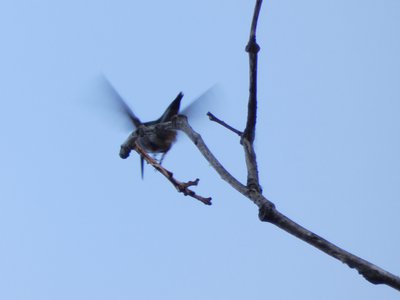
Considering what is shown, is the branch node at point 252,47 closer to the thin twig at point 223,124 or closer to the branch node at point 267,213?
the thin twig at point 223,124

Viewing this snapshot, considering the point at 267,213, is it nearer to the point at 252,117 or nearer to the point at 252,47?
the point at 252,117

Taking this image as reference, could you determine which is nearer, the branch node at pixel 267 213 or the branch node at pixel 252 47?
the branch node at pixel 267 213

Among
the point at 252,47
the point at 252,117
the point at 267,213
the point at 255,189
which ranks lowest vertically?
the point at 267,213

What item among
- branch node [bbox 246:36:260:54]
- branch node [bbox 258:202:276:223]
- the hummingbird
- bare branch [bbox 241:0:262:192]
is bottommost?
branch node [bbox 258:202:276:223]

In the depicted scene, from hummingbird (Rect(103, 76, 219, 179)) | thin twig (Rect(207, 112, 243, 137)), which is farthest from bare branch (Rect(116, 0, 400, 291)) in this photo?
hummingbird (Rect(103, 76, 219, 179))

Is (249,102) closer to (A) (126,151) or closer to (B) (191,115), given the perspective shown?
(A) (126,151)

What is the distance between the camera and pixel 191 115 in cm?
426

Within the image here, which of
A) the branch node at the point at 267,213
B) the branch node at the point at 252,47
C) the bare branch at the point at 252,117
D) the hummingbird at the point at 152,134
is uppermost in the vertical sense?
the hummingbird at the point at 152,134

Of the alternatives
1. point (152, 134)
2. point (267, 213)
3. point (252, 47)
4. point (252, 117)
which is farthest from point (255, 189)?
point (152, 134)

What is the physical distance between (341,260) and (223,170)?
1.98 feet

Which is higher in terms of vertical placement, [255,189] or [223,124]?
[223,124]

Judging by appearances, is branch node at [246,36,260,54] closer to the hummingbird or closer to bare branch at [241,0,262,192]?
bare branch at [241,0,262,192]

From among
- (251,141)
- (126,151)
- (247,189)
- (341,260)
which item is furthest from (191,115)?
(341,260)

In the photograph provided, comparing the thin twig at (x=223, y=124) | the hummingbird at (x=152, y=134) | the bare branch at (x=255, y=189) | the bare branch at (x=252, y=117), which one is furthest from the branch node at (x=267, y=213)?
the hummingbird at (x=152, y=134)
